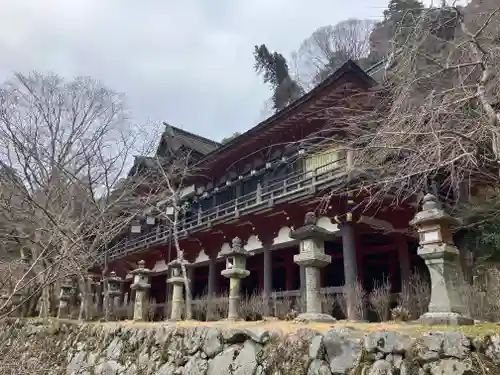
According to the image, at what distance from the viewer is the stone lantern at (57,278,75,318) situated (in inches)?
723

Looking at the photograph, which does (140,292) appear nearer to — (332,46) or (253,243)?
(253,243)

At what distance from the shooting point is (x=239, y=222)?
16.3 m

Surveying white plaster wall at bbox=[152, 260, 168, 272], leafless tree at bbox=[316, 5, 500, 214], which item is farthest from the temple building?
leafless tree at bbox=[316, 5, 500, 214]

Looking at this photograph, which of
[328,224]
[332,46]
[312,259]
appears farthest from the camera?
[332,46]

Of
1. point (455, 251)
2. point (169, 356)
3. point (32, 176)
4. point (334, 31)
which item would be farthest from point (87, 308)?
point (334, 31)

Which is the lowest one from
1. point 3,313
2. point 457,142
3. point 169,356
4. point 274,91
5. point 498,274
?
point 169,356

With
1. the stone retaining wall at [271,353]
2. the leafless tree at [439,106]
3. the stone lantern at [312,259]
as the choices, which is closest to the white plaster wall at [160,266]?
the stone retaining wall at [271,353]

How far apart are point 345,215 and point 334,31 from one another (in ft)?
100

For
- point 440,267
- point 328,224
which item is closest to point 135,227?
point 328,224

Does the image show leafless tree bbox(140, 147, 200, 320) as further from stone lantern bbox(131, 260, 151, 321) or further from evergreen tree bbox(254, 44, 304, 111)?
evergreen tree bbox(254, 44, 304, 111)

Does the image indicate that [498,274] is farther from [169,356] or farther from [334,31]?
[334,31]

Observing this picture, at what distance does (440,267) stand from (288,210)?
7688mm

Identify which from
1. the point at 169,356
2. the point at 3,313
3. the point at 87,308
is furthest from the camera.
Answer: the point at 87,308

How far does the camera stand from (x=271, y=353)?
6859 mm
